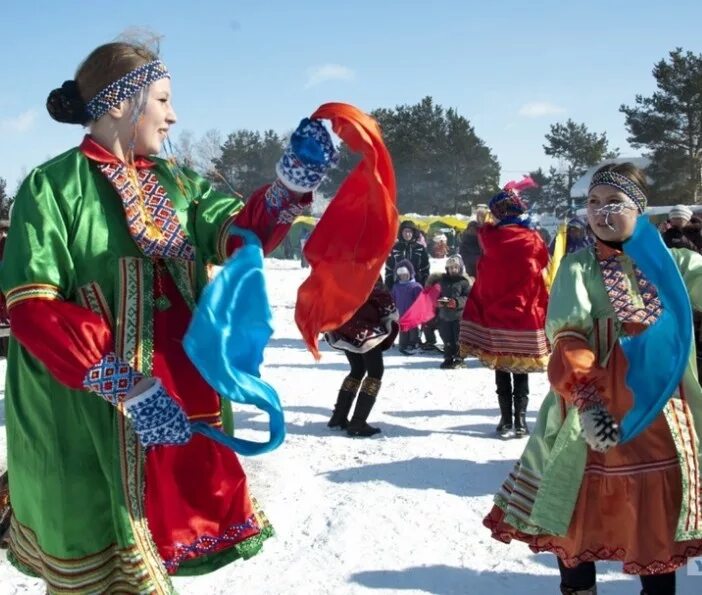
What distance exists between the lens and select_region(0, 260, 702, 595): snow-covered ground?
3539mm

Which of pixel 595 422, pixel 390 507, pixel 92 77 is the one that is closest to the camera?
pixel 92 77

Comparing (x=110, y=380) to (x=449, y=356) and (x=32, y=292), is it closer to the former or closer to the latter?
(x=32, y=292)

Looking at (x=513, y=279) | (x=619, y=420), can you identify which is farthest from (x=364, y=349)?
(x=619, y=420)

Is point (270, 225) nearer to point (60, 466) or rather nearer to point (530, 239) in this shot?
point (60, 466)

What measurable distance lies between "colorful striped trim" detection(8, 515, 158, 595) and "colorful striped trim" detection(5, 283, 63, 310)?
0.70 meters

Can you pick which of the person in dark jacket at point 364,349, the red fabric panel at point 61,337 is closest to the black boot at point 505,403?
the person in dark jacket at point 364,349

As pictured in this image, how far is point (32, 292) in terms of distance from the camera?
1923 mm

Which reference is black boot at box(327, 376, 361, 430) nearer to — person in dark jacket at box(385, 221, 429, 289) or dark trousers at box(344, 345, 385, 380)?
dark trousers at box(344, 345, 385, 380)

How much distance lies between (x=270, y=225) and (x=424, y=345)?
29.0 feet

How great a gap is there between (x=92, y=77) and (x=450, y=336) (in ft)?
25.8

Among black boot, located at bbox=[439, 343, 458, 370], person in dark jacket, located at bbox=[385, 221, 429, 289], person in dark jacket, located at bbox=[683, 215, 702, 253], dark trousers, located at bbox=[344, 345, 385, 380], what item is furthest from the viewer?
person in dark jacket, located at bbox=[385, 221, 429, 289]

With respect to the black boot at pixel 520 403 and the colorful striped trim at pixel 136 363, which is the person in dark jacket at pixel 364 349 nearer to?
the black boot at pixel 520 403

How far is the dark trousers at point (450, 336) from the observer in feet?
31.4

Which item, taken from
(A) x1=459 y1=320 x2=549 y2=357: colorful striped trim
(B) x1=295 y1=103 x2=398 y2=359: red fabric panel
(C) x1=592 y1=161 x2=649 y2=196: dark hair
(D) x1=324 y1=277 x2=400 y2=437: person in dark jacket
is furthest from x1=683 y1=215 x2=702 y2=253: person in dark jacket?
(B) x1=295 y1=103 x2=398 y2=359: red fabric panel
